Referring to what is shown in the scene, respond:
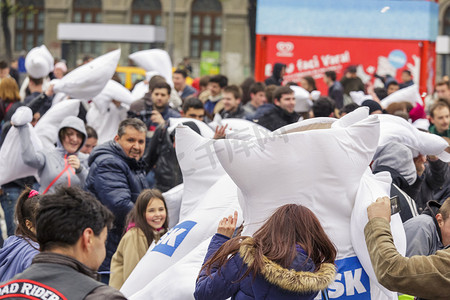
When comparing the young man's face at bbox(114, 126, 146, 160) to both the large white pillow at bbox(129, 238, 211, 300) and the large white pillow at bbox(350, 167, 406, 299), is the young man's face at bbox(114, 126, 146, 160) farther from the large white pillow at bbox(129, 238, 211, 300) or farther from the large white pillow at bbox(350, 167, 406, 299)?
the large white pillow at bbox(350, 167, 406, 299)

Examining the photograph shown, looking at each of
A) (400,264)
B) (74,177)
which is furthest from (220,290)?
(74,177)

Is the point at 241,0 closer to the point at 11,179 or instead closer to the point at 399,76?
the point at 399,76

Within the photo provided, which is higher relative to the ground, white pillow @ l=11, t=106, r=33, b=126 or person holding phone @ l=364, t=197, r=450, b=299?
white pillow @ l=11, t=106, r=33, b=126

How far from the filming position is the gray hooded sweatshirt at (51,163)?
6.61 metres

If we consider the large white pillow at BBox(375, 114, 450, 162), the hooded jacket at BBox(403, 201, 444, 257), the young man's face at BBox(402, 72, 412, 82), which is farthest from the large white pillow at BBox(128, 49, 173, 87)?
the hooded jacket at BBox(403, 201, 444, 257)

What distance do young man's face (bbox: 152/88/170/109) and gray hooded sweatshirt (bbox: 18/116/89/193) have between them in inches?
58.2

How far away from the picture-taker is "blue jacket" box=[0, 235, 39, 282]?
152 inches

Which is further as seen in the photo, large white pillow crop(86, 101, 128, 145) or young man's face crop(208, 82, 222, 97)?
young man's face crop(208, 82, 222, 97)

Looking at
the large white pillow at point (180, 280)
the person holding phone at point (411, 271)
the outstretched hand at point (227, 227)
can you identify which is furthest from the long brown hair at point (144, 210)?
the person holding phone at point (411, 271)

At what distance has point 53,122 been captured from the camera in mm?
7750

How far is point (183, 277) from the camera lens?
4172 millimetres

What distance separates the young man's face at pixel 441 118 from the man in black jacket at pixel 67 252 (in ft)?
18.7

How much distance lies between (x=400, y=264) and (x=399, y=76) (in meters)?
9.49

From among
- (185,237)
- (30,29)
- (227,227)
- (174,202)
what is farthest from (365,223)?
(30,29)
